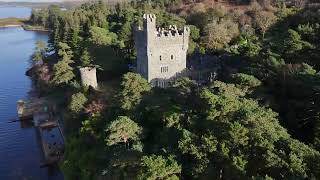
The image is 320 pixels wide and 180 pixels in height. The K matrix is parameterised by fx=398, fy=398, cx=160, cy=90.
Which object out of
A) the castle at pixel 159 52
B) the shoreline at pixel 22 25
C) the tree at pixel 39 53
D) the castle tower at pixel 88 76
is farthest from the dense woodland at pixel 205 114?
the shoreline at pixel 22 25

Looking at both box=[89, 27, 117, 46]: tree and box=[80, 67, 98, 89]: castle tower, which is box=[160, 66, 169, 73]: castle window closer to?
box=[80, 67, 98, 89]: castle tower

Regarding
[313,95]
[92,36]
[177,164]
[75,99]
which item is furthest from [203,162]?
[92,36]

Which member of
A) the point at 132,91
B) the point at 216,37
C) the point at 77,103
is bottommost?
the point at 77,103

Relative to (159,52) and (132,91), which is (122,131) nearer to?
(132,91)

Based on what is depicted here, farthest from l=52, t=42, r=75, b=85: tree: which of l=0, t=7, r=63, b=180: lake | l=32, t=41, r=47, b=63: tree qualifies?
l=32, t=41, r=47, b=63: tree

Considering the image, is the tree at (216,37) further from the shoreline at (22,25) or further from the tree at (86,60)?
the shoreline at (22,25)

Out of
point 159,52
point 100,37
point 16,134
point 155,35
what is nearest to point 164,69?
point 159,52
